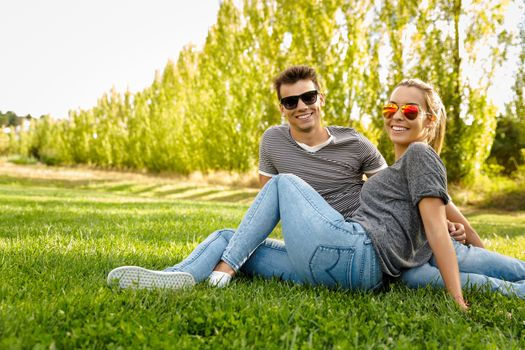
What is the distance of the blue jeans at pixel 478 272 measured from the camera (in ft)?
10.1

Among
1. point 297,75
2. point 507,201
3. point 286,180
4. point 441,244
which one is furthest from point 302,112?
point 507,201

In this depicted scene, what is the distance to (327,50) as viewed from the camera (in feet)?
58.8

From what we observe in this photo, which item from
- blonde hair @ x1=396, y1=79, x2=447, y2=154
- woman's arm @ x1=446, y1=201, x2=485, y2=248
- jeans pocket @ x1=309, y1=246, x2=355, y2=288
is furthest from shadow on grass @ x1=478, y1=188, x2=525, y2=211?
jeans pocket @ x1=309, y1=246, x2=355, y2=288

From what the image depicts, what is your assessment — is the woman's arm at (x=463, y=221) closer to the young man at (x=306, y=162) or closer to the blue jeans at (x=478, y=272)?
the young man at (x=306, y=162)

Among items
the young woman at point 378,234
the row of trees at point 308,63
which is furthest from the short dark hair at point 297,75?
the row of trees at point 308,63

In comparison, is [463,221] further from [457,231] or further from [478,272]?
[478,272]

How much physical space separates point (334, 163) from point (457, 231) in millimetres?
977

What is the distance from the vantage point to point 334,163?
12.5 ft

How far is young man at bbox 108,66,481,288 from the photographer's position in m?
3.34

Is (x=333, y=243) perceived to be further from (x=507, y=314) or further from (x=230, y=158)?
(x=230, y=158)

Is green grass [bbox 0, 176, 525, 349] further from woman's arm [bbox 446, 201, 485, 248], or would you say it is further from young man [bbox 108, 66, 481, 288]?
woman's arm [bbox 446, 201, 485, 248]

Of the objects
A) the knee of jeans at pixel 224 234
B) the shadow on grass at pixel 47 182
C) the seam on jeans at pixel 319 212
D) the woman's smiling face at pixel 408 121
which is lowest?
the shadow on grass at pixel 47 182

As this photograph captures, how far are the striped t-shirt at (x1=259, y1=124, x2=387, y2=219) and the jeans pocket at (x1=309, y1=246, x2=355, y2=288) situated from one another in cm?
82

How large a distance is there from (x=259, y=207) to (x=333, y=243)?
536 millimetres
